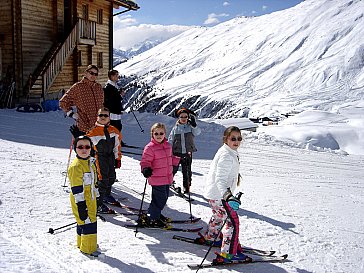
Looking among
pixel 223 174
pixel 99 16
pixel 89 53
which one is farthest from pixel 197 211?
pixel 99 16

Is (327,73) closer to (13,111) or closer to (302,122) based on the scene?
(302,122)

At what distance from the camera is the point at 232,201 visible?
3.92 metres

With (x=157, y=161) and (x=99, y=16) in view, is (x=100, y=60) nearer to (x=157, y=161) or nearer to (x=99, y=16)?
(x=99, y=16)

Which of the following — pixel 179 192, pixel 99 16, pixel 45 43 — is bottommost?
pixel 179 192

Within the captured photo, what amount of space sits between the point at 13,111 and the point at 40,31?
17.6 feet

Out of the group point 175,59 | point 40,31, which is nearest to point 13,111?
point 40,31

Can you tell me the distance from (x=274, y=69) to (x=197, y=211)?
6502 centimetres

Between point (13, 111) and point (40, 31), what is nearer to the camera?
point (13, 111)

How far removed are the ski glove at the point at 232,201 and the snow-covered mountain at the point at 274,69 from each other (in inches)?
1580

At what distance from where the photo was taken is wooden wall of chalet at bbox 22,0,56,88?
1791cm

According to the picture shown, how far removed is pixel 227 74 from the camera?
2977 inches

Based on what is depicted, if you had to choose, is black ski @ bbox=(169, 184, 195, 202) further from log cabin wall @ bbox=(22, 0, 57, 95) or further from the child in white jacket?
log cabin wall @ bbox=(22, 0, 57, 95)

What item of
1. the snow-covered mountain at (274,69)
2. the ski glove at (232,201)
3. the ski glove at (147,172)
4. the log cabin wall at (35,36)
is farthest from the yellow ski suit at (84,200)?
the snow-covered mountain at (274,69)

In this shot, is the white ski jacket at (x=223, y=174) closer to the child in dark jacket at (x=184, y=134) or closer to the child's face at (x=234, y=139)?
the child's face at (x=234, y=139)
